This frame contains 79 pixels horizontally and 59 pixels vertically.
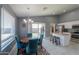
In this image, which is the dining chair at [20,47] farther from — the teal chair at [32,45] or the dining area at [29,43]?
the teal chair at [32,45]

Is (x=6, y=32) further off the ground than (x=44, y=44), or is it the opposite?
(x=6, y=32)

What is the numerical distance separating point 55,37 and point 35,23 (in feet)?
1.88

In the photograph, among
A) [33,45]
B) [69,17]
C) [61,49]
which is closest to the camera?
[61,49]

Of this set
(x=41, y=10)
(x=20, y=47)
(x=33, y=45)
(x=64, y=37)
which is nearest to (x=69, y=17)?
(x=64, y=37)

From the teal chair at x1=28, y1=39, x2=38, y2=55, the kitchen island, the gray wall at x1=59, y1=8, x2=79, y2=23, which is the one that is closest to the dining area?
the teal chair at x1=28, y1=39, x2=38, y2=55

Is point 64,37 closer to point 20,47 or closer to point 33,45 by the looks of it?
point 33,45

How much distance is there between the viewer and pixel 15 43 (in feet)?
6.44

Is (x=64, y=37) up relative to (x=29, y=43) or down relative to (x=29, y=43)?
up

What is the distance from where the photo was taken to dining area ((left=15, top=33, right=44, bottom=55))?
195cm


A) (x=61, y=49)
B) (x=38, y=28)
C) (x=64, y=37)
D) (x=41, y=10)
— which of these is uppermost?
(x=41, y=10)

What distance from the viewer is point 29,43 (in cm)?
212

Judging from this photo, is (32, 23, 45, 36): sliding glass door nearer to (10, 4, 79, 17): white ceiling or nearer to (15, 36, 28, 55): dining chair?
(10, 4, 79, 17): white ceiling

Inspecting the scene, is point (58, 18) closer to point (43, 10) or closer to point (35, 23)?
point (43, 10)
